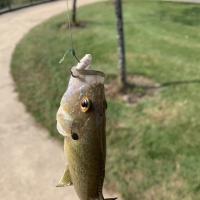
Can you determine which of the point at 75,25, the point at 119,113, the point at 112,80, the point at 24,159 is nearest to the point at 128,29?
the point at 75,25

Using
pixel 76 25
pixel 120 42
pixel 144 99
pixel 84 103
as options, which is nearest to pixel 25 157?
pixel 144 99

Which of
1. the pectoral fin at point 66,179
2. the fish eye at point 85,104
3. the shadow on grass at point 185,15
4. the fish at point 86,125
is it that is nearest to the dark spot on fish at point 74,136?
the fish at point 86,125

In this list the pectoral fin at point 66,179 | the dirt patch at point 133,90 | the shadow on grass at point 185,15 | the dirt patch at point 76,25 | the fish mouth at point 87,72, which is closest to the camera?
the fish mouth at point 87,72

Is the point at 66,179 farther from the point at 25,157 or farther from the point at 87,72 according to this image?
the point at 25,157

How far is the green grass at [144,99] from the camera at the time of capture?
15.6 ft

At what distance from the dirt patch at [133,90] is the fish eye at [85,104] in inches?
194

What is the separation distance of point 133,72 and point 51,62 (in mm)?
2675

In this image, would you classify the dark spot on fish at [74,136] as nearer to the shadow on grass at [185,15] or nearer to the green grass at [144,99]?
the green grass at [144,99]

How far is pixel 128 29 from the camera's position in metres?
11.2

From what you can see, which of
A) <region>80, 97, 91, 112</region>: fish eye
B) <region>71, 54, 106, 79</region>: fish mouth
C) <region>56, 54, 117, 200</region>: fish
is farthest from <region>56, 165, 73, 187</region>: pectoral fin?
<region>71, 54, 106, 79</region>: fish mouth

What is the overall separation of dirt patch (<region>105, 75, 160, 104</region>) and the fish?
15.9 feet

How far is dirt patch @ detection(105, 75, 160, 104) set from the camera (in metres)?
6.75

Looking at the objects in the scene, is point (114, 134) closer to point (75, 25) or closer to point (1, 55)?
point (1, 55)

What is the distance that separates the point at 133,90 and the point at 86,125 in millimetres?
5334
